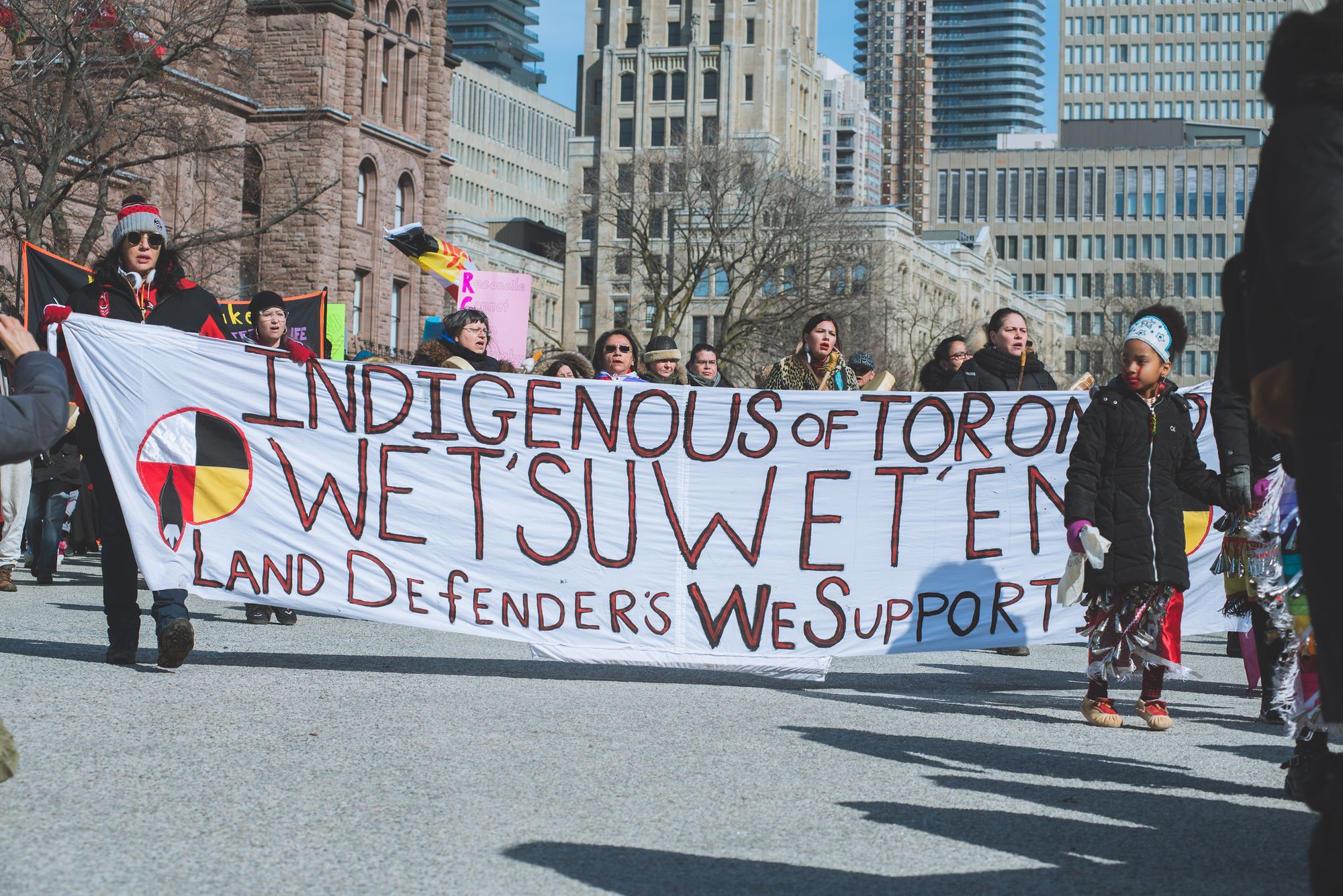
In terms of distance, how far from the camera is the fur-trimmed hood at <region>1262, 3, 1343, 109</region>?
349cm

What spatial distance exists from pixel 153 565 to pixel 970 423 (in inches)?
154

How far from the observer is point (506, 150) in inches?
5797

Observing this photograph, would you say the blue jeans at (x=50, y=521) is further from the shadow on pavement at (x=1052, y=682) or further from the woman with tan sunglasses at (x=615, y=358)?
the shadow on pavement at (x=1052, y=682)

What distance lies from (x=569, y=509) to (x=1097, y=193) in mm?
150239

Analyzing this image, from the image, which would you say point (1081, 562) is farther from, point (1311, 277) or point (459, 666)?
point (1311, 277)

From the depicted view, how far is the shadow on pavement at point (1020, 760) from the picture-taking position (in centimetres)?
597

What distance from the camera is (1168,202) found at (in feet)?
492

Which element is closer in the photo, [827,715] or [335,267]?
[827,715]

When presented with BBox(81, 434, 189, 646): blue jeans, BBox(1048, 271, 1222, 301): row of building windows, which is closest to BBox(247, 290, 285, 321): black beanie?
BBox(81, 434, 189, 646): blue jeans

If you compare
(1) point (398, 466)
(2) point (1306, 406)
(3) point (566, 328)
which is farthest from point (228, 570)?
(3) point (566, 328)

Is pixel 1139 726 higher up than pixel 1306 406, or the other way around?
pixel 1306 406

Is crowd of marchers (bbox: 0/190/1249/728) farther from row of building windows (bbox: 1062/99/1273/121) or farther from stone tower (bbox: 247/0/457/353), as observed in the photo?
row of building windows (bbox: 1062/99/1273/121)

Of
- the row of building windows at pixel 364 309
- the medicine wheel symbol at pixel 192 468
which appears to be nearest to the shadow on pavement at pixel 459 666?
the medicine wheel symbol at pixel 192 468

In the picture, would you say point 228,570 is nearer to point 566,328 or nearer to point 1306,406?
point 1306,406
